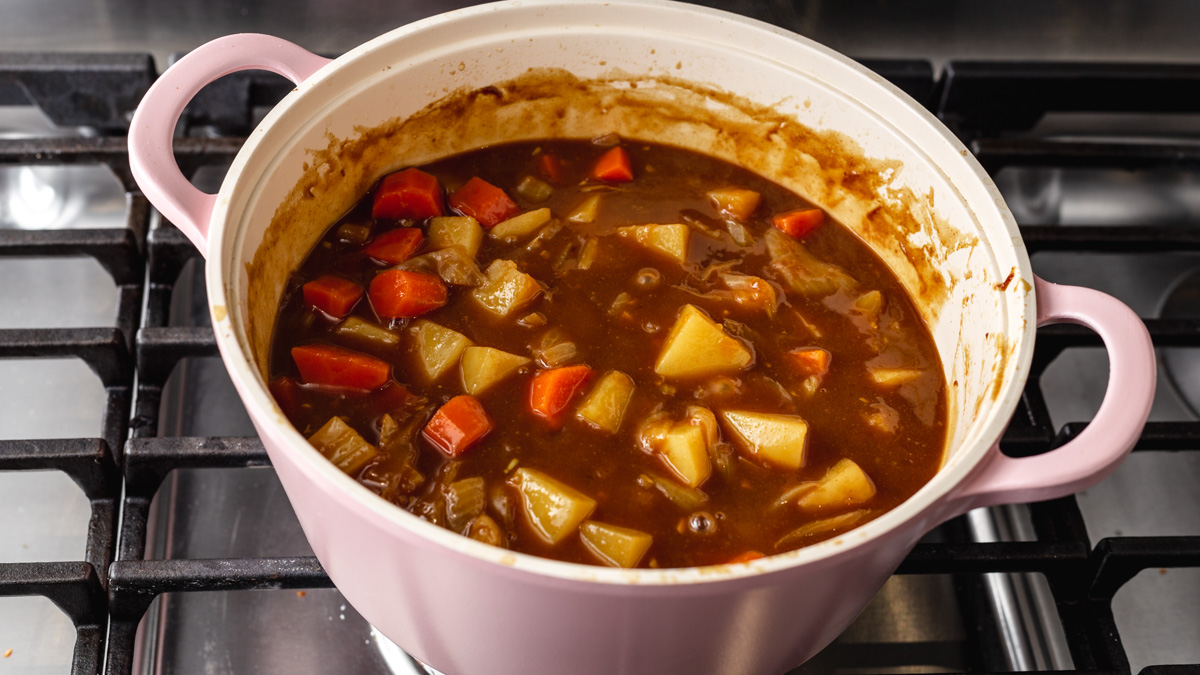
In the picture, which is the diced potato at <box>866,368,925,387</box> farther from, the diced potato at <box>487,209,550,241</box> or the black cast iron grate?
the diced potato at <box>487,209,550,241</box>

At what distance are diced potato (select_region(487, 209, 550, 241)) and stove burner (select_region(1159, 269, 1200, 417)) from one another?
1309 mm

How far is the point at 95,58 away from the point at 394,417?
1128mm

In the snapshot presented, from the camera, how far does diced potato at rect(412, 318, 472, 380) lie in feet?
5.24

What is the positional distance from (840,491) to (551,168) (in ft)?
2.82

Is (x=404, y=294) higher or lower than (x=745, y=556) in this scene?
higher

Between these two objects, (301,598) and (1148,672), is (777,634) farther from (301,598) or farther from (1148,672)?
→ (301,598)

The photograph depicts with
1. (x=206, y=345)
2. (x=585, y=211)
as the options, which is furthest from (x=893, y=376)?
(x=206, y=345)

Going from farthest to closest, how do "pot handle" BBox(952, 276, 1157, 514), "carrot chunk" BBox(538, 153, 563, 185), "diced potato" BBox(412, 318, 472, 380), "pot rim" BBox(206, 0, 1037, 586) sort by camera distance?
"carrot chunk" BBox(538, 153, 563, 185) < "diced potato" BBox(412, 318, 472, 380) < "pot handle" BBox(952, 276, 1157, 514) < "pot rim" BBox(206, 0, 1037, 586)

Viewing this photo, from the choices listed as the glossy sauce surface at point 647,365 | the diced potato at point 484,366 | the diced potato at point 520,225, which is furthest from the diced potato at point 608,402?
the diced potato at point 520,225

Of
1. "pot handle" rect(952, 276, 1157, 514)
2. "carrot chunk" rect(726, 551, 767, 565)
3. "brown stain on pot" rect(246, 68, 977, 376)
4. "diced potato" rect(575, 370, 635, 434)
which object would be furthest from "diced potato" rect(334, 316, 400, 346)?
"pot handle" rect(952, 276, 1157, 514)

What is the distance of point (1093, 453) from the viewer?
1192 mm

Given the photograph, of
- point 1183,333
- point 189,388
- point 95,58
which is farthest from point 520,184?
point 1183,333

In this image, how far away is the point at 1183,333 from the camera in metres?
1.79

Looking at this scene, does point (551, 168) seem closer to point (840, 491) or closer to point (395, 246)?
point (395, 246)
